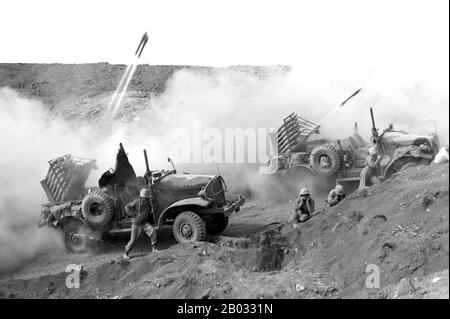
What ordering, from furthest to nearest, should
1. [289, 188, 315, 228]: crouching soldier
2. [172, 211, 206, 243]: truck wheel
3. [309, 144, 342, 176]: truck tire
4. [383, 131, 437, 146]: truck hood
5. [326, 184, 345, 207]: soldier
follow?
[309, 144, 342, 176]: truck tire
[383, 131, 437, 146]: truck hood
[326, 184, 345, 207]: soldier
[289, 188, 315, 228]: crouching soldier
[172, 211, 206, 243]: truck wheel

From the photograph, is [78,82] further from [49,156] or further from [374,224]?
[374,224]

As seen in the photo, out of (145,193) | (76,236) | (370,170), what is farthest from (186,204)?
(370,170)

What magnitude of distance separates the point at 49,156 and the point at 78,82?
60.6 feet

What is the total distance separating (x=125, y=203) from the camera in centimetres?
1255

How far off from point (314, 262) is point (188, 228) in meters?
3.05

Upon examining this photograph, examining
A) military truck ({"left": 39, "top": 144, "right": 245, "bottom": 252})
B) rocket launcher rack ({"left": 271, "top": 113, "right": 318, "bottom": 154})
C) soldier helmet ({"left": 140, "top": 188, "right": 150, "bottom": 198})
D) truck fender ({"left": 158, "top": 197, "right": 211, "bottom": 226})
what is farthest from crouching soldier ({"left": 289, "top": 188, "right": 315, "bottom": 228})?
rocket launcher rack ({"left": 271, "top": 113, "right": 318, "bottom": 154})

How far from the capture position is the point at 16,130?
2002cm

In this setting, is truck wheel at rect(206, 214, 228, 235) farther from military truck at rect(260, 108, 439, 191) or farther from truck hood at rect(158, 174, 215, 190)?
military truck at rect(260, 108, 439, 191)

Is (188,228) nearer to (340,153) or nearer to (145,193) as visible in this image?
(145,193)

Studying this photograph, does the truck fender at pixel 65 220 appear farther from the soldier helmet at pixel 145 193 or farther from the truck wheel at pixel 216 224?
the truck wheel at pixel 216 224

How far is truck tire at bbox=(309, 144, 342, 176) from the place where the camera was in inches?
608
